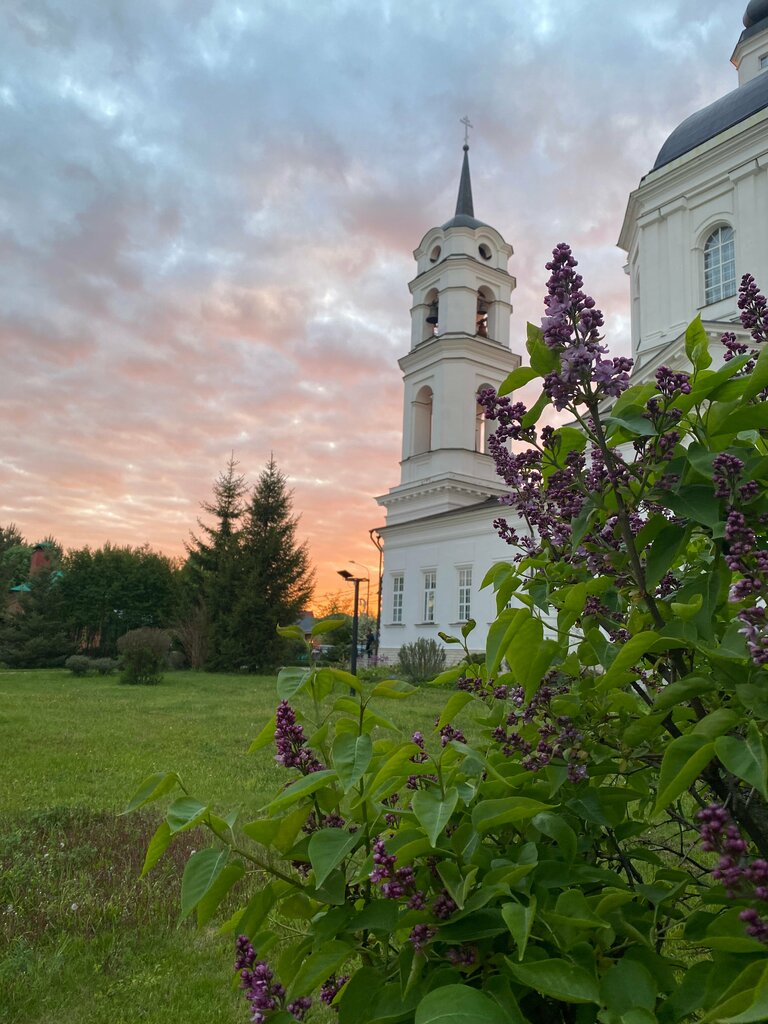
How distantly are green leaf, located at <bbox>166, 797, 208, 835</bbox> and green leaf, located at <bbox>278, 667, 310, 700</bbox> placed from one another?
0.21m

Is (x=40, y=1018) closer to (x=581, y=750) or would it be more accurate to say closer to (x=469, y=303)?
(x=581, y=750)

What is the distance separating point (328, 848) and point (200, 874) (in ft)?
0.63

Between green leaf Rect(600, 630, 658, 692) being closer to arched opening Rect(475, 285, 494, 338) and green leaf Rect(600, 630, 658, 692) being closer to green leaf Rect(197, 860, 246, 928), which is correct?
green leaf Rect(197, 860, 246, 928)

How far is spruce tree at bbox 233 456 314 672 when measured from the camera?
1276 inches

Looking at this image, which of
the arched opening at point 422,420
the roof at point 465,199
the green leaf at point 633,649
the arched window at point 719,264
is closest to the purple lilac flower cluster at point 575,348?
the green leaf at point 633,649

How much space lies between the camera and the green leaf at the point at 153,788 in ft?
3.78

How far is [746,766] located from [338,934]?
683 millimetres

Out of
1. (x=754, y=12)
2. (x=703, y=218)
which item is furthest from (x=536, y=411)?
(x=754, y=12)

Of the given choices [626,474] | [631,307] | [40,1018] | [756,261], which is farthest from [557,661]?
[631,307]

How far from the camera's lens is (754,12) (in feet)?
91.7

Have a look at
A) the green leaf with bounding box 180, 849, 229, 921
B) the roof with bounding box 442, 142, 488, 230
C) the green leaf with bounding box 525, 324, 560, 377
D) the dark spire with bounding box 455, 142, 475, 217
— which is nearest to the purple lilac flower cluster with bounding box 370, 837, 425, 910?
the green leaf with bounding box 180, 849, 229, 921

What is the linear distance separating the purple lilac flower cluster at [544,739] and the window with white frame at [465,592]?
89.0 feet

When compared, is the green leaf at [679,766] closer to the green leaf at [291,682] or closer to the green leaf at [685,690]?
the green leaf at [685,690]

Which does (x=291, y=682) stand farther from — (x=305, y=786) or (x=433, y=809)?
(x=433, y=809)
